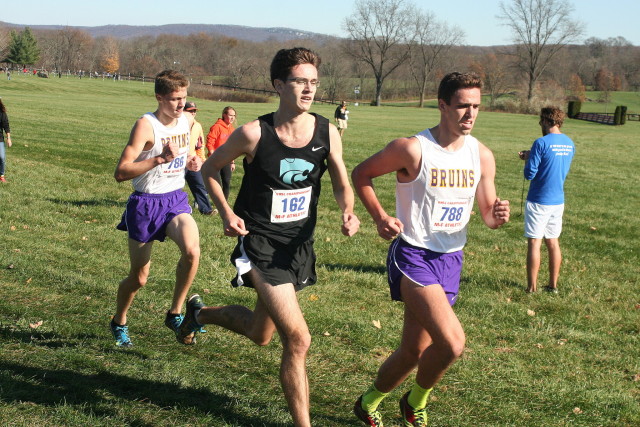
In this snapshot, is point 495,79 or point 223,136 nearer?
point 223,136

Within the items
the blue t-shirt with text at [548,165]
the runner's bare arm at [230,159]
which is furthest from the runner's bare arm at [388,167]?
the blue t-shirt with text at [548,165]

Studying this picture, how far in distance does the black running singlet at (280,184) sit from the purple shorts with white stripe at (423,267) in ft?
2.00

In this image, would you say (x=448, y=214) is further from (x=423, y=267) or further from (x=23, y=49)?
(x=23, y=49)

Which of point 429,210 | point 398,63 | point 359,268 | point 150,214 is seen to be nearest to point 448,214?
point 429,210

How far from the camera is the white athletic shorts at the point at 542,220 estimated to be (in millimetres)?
8289

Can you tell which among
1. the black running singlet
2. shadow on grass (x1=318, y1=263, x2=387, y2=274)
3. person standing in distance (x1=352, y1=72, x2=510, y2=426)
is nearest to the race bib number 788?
person standing in distance (x1=352, y1=72, x2=510, y2=426)

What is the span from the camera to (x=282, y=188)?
14.0 ft

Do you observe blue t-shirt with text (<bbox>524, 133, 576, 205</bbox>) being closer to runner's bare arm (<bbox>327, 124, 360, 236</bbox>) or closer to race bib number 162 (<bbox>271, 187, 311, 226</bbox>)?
runner's bare arm (<bbox>327, 124, 360, 236</bbox>)

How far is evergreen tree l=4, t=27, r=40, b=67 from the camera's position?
126 m

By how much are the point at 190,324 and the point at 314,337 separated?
4.68 ft

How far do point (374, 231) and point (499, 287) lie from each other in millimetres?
3744

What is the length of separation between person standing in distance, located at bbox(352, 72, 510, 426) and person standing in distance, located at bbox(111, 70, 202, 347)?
5.74 ft

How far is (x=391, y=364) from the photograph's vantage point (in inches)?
173

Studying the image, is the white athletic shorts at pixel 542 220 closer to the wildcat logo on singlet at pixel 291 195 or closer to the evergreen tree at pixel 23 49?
the wildcat logo on singlet at pixel 291 195
